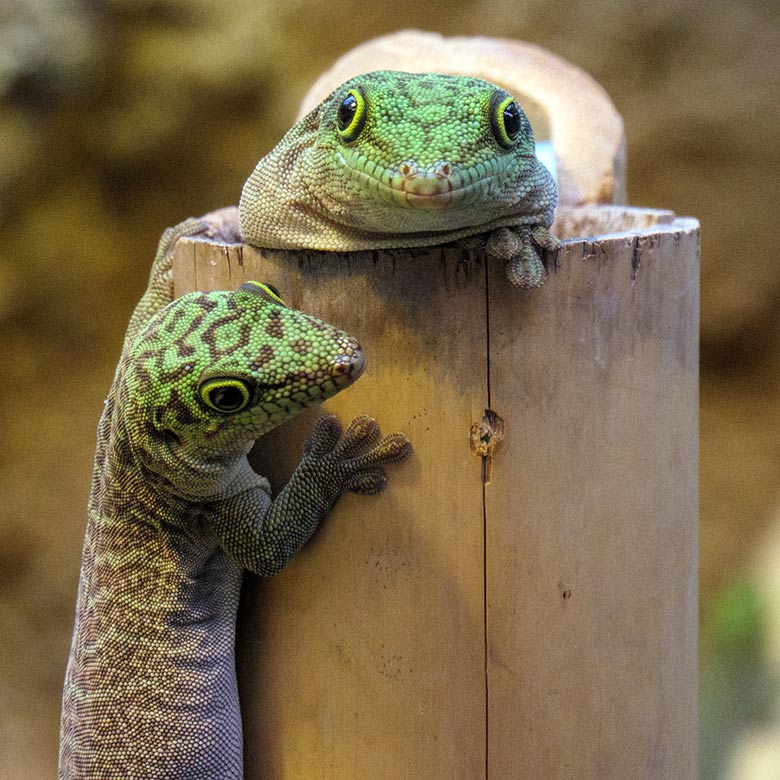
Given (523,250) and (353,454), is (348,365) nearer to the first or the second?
(353,454)

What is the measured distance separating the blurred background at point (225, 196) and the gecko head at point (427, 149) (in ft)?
10.5

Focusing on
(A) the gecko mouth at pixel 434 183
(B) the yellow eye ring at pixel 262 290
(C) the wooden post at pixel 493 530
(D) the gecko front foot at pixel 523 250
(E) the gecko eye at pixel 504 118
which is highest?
(E) the gecko eye at pixel 504 118

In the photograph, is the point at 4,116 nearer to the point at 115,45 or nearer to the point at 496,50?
the point at 115,45

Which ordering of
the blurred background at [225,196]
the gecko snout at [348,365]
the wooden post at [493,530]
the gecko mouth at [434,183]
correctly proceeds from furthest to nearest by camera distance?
1. the blurred background at [225,196]
2. the wooden post at [493,530]
3. the gecko snout at [348,365]
4. the gecko mouth at [434,183]

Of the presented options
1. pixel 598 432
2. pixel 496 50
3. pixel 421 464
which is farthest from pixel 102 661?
pixel 496 50

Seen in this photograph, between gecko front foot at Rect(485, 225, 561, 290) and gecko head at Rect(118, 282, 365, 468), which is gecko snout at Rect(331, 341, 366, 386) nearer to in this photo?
gecko head at Rect(118, 282, 365, 468)

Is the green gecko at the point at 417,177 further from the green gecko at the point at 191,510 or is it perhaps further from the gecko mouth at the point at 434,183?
the green gecko at the point at 191,510

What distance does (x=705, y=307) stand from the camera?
526 cm

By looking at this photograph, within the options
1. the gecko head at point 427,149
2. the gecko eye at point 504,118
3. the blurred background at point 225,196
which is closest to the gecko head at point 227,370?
the gecko head at point 427,149

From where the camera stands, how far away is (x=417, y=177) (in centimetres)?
167

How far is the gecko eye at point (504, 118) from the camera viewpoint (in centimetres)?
181

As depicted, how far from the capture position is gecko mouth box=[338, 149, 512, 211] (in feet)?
5.44

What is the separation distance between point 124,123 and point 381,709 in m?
3.72

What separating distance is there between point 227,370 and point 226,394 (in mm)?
50
